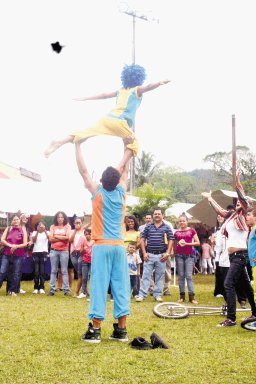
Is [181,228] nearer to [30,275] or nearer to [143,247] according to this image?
[143,247]

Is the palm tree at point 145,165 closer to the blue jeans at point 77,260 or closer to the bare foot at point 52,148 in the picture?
the blue jeans at point 77,260

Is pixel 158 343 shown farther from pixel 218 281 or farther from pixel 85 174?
pixel 218 281

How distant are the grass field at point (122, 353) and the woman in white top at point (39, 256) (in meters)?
4.79

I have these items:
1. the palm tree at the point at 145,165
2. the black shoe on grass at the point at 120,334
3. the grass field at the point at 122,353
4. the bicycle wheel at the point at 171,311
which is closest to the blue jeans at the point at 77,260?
the grass field at the point at 122,353

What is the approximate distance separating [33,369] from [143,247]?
7446mm

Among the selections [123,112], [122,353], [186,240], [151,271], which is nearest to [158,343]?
[122,353]

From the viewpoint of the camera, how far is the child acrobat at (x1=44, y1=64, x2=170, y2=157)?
21.6 feet

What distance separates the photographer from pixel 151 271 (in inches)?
496

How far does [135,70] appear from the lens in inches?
269

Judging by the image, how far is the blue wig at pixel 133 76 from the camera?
681 cm

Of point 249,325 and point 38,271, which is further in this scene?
point 38,271

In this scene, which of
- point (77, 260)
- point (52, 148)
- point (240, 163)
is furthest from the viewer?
point (240, 163)

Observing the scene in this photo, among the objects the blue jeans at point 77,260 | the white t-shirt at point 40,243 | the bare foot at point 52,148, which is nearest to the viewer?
the bare foot at point 52,148

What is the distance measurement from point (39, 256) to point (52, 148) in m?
8.75
